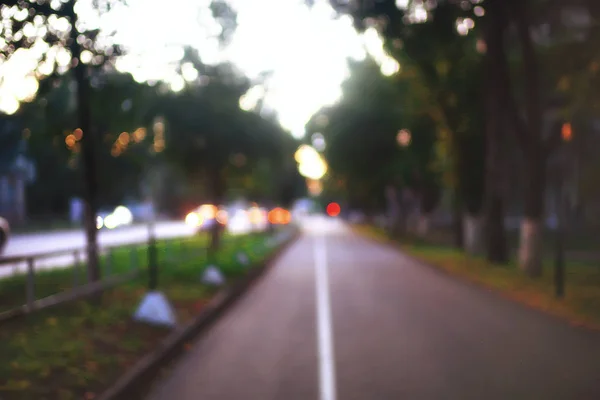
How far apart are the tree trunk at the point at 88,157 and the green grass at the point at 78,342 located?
1.55 ft

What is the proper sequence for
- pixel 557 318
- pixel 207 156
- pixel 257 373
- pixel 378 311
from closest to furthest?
pixel 257 373 < pixel 557 318 < pixel 378 311 < pixel 207 156

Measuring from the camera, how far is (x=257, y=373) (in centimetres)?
767

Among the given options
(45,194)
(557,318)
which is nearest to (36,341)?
(557,318)

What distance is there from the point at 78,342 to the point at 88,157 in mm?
3606

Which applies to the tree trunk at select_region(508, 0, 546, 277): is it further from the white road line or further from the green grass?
the green grass

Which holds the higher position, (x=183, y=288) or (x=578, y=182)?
(x=578, y=182)

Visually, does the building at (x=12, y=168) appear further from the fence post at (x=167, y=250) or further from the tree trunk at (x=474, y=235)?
the tree trunk at (x=474, y=235)

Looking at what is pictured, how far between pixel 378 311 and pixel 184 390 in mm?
6082

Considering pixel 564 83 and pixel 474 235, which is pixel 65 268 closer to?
pixel 564 83

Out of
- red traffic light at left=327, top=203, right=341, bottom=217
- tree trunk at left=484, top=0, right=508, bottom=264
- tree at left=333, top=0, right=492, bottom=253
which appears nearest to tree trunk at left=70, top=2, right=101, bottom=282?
tree at left=333, top=0, right=492, bottom=253

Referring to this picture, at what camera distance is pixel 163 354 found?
8328 millimetres

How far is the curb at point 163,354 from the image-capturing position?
6.71m

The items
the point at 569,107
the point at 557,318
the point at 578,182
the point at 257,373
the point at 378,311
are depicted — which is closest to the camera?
the point at 257,373

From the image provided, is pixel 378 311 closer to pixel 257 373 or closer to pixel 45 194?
pixel 257 373
